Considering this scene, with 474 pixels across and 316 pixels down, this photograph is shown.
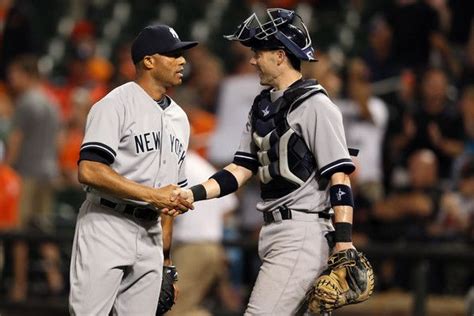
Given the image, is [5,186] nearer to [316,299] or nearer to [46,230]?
[46,230]

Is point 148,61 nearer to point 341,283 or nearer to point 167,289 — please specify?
point 167,289

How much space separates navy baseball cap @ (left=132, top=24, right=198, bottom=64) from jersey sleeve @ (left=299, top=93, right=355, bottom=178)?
72 centimetres

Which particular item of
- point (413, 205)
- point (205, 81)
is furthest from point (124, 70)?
point (413, 205)

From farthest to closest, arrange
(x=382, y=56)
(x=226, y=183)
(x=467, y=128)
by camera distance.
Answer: (x=382, y=56)
(x=467, y=128)
(x=226, y=183)

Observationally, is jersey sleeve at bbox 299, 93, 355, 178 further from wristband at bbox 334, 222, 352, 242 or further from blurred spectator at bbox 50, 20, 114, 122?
blurred spectator at bbox 50, 20, 114, 122

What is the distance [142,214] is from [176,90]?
587cm

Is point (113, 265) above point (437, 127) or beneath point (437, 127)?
above

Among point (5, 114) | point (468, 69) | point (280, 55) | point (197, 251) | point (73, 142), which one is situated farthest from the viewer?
point (5, 114)

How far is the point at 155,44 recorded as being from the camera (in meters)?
6.92

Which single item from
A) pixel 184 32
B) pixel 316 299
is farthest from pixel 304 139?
pixel 184 32

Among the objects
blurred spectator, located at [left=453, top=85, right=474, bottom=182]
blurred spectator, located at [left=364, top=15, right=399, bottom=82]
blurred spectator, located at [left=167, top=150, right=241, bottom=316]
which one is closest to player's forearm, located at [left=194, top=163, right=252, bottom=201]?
blurred spectator, located at [left=167, top=150, right=241, bottom=316]

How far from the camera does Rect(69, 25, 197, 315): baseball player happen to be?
666cm

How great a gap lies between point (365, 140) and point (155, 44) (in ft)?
17.5

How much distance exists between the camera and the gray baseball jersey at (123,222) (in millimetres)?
6719
